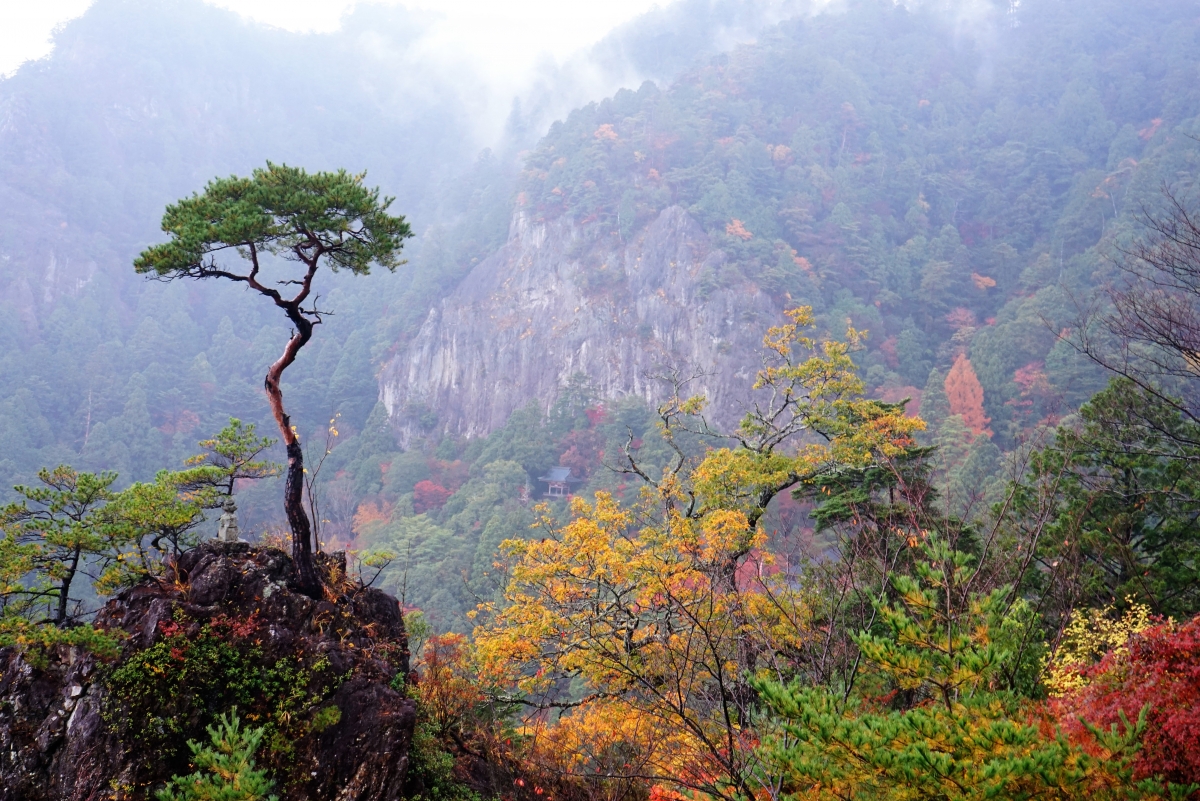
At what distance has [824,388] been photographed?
1260cm

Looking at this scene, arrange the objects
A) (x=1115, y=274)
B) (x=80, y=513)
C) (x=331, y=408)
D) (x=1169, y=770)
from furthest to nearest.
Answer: (x=331, y=408) < (x=1115, y=274) < (x=80, y=513) < (x=1169, y=770)

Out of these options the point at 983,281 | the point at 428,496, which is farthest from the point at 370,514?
the point at 983,281

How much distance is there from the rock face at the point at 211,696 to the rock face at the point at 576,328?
39.6m

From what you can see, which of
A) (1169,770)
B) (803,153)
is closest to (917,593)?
(1169,770)

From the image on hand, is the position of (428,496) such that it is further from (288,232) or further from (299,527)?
(288,232)

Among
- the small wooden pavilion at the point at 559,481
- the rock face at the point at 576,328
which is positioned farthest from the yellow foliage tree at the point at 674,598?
the rock face at the point at 576,328

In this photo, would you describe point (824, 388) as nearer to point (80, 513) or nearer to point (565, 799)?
point (565, 799)

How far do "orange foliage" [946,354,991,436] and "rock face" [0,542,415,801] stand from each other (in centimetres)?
3596

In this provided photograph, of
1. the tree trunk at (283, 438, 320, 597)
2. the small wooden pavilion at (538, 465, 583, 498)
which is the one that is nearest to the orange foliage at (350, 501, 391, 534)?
the small wooden pavilion at (538, 465, 583, 498)

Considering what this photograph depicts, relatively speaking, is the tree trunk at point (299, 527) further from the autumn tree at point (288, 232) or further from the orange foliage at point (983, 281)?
the orange foliage at point (983, 281)

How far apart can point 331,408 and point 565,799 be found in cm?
5765

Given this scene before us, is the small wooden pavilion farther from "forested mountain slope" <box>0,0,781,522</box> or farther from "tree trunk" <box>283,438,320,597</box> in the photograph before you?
"tree trunk" <box>283,438,320,597</box>

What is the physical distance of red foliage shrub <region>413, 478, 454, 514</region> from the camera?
44.9m

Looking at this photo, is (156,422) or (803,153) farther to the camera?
(803,153)
